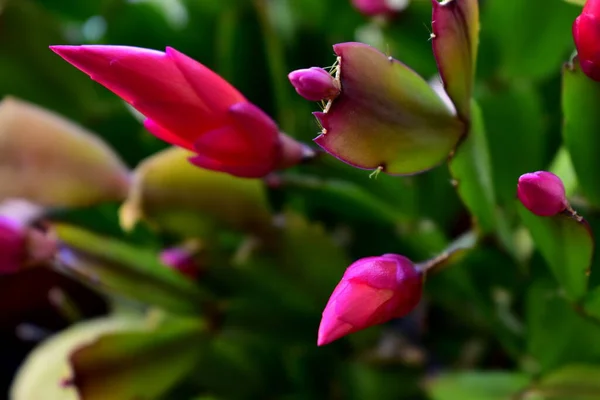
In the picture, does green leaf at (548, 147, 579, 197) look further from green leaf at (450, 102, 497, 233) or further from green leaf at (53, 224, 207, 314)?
green leaf at (53, 224, 207, 314)

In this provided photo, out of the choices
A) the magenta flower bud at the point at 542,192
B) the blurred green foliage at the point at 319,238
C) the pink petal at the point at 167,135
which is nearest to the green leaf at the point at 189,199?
the blurred green foliage at the point at 319,238

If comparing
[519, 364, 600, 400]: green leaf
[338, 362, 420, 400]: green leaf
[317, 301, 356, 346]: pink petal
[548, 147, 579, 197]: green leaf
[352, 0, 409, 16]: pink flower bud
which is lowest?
[338, 362, 420, 400]: green leaf

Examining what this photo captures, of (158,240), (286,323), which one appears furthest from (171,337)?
(158,240)

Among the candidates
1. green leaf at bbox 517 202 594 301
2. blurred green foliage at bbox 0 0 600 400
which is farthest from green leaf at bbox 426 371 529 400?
green leaf at bbox 517 202 594 301

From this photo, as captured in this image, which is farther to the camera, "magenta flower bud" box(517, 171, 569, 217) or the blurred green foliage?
the blurred green foliage

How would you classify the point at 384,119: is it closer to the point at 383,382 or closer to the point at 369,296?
the point at 369,296

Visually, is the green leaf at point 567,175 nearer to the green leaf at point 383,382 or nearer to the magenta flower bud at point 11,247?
the green leaf at point 383,382
